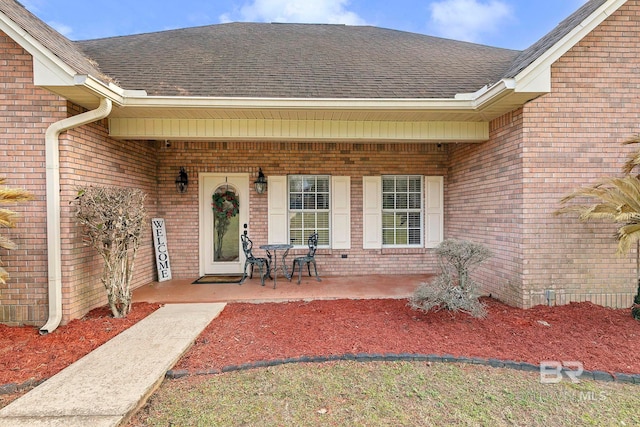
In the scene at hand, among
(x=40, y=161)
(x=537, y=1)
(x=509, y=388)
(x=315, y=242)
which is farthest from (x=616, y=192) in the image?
(x=537, y=1)

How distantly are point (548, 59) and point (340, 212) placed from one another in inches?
167

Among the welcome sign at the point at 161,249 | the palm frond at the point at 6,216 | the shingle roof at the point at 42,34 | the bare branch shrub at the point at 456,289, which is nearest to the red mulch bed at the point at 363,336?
the bare branch shrub at the point at 456,289

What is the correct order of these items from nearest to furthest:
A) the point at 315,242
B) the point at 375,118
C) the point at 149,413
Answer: the point at 149,413
the point at 375,118
the point at 315,242

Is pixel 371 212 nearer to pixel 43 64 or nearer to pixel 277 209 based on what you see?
pixel 277 209

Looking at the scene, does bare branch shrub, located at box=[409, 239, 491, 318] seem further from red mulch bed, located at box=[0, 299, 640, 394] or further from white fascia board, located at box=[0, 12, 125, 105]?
white fascia board, located at box=[0, 12, 125, 105]

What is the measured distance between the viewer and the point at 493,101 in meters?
4.41

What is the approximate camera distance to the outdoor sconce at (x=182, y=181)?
649cm

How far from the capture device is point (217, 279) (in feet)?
20.9

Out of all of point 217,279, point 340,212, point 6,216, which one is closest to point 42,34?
point 6,216

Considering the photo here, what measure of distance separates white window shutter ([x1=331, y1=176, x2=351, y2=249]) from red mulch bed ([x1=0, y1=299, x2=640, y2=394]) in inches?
91.2

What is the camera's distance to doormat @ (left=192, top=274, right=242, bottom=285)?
20.2ft

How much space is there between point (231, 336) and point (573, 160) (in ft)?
17.3

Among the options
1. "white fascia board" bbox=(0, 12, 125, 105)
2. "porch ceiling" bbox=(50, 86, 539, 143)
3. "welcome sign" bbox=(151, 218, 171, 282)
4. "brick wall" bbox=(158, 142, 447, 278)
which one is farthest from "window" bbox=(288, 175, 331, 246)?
"white fascia board" bbox=(0, 12, 125, 105)

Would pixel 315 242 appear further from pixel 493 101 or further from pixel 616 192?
pixel 616 192
